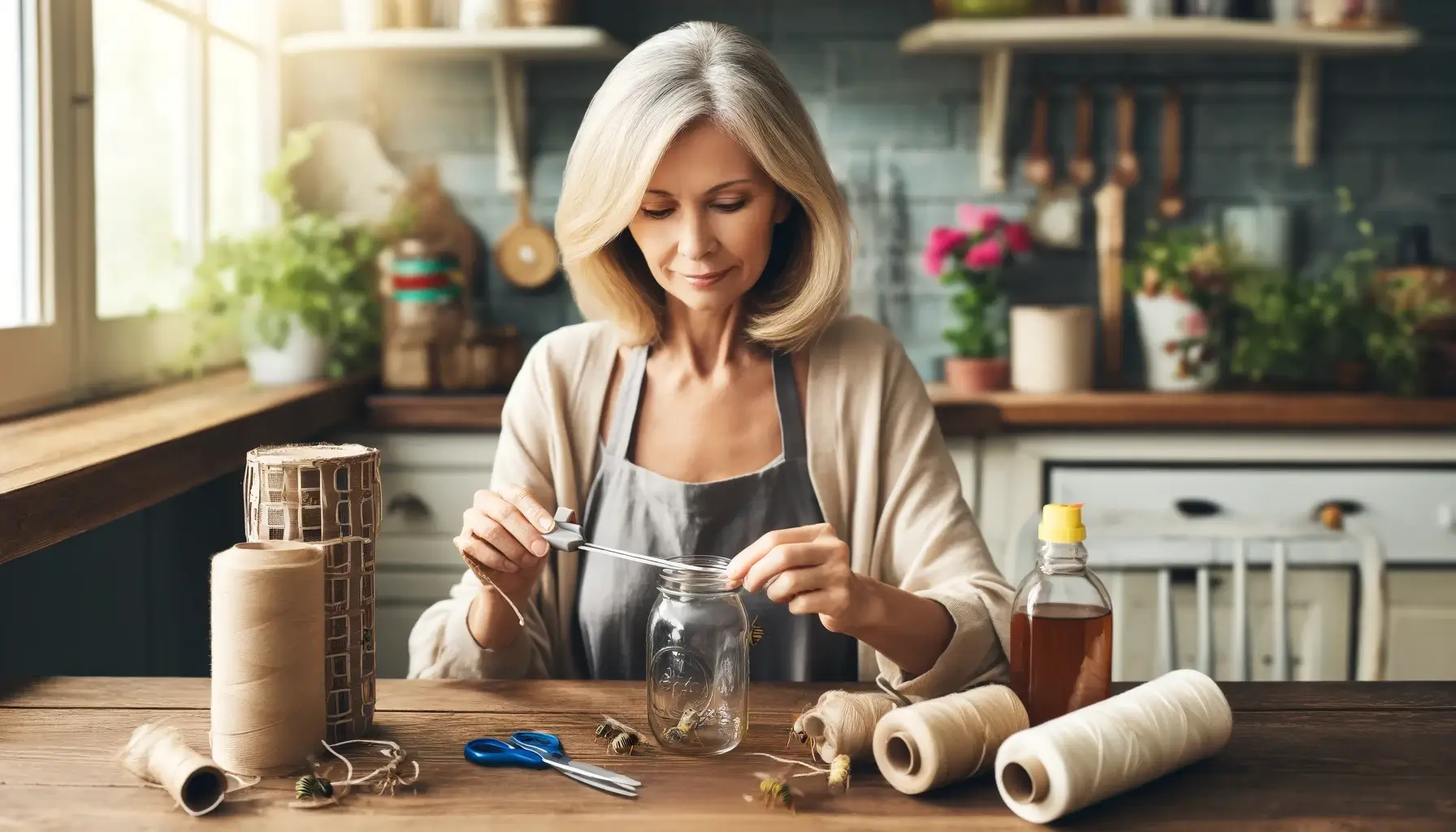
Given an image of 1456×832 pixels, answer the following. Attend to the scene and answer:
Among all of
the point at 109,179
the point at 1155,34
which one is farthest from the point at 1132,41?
the point at 109,179

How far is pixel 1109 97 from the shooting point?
3256 mm

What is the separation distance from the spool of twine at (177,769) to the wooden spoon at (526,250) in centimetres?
227

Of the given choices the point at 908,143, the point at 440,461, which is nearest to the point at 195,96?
the point at 440,461

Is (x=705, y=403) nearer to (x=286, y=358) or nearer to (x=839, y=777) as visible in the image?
(x=839, y=777)

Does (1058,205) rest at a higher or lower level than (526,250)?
higher

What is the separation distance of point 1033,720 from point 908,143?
2.26 metres

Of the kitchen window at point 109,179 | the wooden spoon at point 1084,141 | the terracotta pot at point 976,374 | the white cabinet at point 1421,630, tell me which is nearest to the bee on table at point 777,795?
the kitchen window at point 109,179

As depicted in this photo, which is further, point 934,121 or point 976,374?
point 934,121

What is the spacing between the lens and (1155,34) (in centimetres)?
291

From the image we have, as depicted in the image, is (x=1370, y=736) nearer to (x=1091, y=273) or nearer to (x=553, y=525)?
(x=553, y=525)

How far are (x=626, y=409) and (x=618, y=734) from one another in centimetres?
66

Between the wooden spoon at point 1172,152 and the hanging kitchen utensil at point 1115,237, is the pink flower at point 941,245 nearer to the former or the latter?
the hanging kitchen utensil at point 1115,237

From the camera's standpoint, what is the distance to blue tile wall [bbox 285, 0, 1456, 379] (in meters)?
3.24

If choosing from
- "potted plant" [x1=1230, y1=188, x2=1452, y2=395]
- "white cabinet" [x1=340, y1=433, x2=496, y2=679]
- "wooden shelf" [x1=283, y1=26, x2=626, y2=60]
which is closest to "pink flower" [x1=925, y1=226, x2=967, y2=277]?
"potted plant" [x1=1230, y1=188, x2=1452, y2=395]
